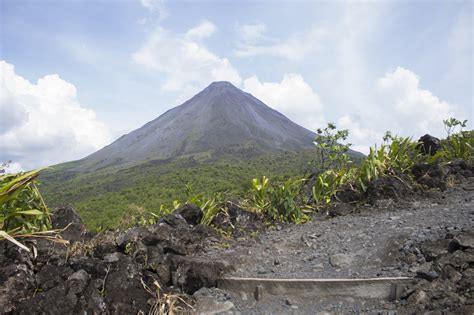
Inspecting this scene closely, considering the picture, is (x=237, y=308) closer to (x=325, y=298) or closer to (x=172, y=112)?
(x=325, y=298)

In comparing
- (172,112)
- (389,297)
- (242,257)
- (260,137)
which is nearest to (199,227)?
(242,257)

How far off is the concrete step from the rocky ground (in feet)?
0.22

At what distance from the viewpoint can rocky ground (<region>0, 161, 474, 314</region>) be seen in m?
3.32

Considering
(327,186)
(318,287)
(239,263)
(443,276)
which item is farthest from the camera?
(327,186)

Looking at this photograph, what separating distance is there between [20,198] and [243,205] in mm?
3414

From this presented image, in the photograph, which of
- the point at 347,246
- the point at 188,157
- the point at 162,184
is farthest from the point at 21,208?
the point at 188,157

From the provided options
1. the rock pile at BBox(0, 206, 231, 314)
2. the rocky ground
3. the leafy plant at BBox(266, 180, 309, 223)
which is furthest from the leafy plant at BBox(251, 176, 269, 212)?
the rock pile at BBox(0, 206, 231, 314)

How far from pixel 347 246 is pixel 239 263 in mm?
1371

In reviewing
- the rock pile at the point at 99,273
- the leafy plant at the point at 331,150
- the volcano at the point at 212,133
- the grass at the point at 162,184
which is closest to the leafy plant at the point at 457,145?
the leafy plant at the point at 331,150

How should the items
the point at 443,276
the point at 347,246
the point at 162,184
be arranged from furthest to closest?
the point at 162,184, the point at 347,246, the point at 443,276

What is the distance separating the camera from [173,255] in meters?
4.34

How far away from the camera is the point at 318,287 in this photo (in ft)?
12.1

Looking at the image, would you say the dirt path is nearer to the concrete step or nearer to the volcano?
the concrete step

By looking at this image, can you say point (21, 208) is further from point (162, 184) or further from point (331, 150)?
point (162, 184)
